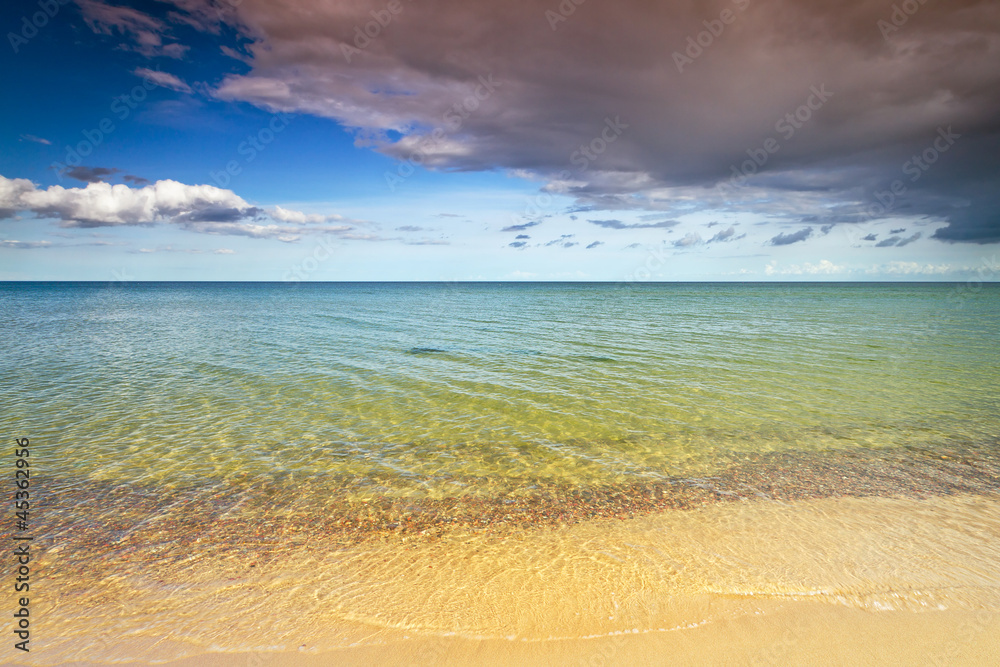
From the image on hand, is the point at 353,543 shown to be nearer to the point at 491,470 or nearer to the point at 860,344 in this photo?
the point at 491,470

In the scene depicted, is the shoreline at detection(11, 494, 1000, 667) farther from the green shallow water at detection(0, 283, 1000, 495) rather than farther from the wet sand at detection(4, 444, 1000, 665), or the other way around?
the green shallow water at detection(0, 283, 1000, 495)

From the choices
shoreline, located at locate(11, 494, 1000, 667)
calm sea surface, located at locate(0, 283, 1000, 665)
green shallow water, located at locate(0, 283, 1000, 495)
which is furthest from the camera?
green shallow water, located at locate(0, 283, 1000, 495)

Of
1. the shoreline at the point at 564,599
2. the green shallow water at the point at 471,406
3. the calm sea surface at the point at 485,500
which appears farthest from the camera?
the green shallow water at the point at 471,406

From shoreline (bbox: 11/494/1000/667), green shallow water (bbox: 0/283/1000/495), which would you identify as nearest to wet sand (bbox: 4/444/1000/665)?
shoreline (bbox: 11/494/1000/667)

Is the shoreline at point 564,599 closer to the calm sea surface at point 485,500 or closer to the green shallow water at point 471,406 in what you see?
the calm sea surface at point 485,500

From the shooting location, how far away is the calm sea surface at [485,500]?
18.1 ft

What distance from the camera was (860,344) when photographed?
28484mm

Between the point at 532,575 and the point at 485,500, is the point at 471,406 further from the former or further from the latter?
the point at 532,575

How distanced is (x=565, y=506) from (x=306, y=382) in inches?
519

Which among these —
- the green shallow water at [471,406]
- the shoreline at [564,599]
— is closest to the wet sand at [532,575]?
the shoreline at [564,599]

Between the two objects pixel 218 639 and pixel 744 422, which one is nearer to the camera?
pixel 218 639

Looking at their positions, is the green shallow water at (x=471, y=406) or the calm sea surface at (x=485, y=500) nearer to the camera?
the calm sea surface at (x=485, y=500)

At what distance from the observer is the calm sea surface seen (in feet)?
18.1

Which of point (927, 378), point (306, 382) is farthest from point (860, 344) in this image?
point (306, 382)
